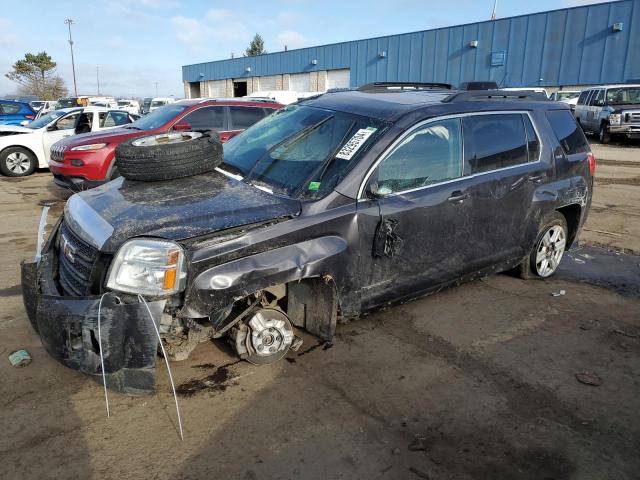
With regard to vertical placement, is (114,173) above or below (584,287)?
above

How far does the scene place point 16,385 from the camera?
9.89 ft

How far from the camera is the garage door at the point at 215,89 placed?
49.5 metres

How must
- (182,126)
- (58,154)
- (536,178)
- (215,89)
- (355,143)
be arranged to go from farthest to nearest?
(215,89) < (58,154) < (182,126) < (536,178) < (355,143)

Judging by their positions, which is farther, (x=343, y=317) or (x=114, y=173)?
(x=114, y=173)

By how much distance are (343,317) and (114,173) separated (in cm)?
603

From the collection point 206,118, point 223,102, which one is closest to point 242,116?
point 223,102

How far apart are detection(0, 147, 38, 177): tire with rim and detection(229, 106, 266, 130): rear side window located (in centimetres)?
597

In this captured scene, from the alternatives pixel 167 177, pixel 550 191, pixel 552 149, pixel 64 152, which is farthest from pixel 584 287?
pixel 64 152

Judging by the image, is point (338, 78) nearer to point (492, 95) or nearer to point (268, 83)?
point (268, 83)

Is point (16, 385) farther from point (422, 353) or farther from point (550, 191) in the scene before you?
point (550, 191)

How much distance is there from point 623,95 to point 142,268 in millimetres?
20220

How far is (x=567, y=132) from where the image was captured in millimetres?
4777

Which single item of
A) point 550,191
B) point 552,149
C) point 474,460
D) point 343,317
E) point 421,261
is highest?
point 552,149

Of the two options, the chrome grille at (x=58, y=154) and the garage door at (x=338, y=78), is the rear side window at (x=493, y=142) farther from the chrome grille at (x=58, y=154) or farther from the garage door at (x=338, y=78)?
the garage door at (x=338, y=78)
